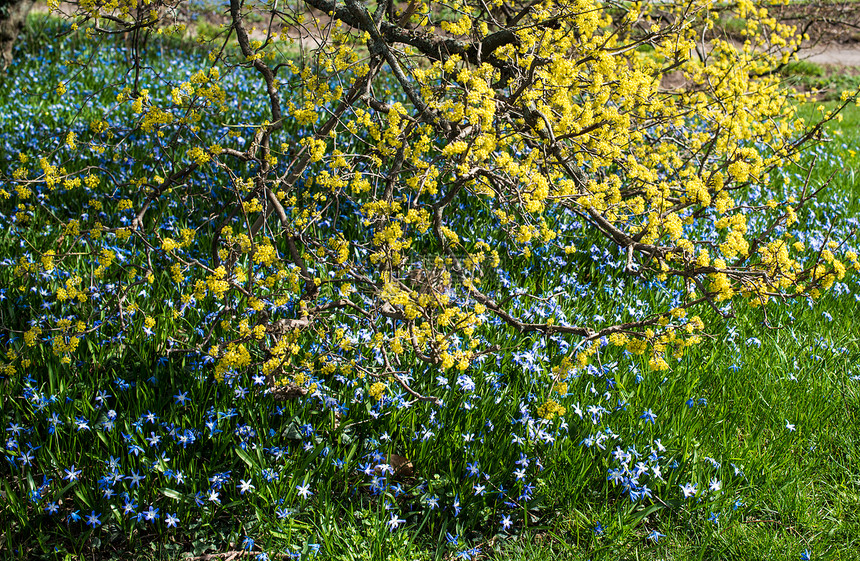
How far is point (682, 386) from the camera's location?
10.2ft

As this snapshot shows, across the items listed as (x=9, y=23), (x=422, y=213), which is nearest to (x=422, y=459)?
(x=422, y=213)

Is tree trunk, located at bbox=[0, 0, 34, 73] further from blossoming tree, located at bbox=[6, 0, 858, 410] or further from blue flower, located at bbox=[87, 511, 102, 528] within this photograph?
blue flower, located at bbox=[87, 511, 102, 528]

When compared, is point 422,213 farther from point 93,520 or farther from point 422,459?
point 93,520

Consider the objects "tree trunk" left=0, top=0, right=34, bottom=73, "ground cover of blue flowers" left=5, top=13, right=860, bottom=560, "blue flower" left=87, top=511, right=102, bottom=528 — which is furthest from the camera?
"tree trunk" left=0, top=0, right=34, bottom=73

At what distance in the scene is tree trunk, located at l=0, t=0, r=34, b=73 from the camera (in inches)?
256

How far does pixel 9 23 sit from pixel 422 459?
6.64 meters

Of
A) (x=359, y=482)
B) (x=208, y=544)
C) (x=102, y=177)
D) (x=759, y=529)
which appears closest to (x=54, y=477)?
(x=208, y=544)

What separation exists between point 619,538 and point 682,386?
0.97m

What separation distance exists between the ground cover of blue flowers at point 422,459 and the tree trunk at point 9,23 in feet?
14.8

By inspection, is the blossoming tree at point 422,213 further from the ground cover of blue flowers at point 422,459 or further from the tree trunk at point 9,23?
the tree trunk at point 9,23

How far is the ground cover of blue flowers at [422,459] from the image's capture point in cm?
231

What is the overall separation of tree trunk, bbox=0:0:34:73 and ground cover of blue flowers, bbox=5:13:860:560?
4.50 metres

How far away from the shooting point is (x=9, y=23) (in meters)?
6.59

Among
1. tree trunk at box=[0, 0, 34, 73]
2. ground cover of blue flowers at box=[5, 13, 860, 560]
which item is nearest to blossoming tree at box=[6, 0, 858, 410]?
ground cover of blue flowers at box=[5, 13, 860, 560]
